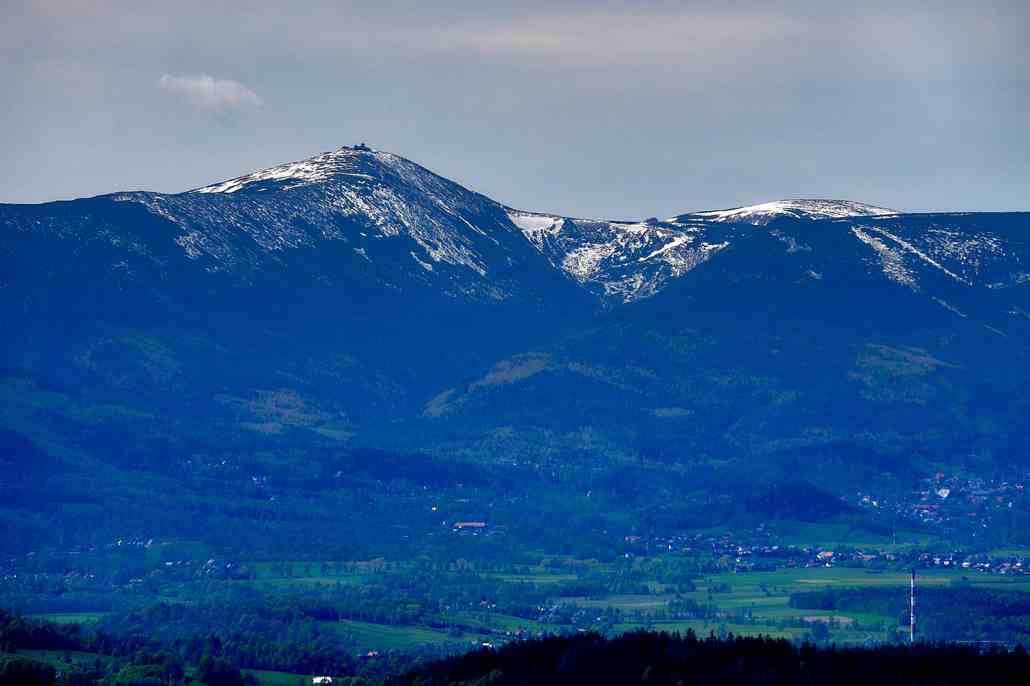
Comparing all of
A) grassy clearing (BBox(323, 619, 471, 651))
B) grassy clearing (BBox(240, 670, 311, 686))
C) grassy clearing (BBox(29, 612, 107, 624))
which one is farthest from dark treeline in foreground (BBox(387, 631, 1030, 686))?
grassy clearing (BBox(29, 612, 107, 624))

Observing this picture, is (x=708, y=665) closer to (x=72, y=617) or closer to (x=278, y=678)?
(x=278, y=678)

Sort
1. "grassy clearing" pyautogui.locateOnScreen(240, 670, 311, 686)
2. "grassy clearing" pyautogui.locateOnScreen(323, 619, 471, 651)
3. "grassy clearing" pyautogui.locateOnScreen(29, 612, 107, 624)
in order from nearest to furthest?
"grassy clearing" pyautogui.locateOnScreen(240, 670, 311, 686) < "grassy clearing" pyautogui.locateOnScreen(323, 619, 471, 651) < "grassy clearing" pyautogui.locateOnScreen(29, 612, 107, 624)

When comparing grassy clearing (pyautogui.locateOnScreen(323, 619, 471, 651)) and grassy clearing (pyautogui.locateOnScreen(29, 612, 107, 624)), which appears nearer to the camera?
grassy clearing (pyautogui.locateOnScreen(323, 619, 471, 651))

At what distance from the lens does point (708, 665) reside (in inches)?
4370

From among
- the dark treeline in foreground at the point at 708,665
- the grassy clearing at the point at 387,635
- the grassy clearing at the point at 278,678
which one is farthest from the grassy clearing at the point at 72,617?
the dark treeline in foreground at the point at 708,665

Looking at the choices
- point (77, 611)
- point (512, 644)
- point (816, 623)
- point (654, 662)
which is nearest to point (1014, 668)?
point (654, 662)

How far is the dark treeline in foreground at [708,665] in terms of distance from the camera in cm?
10569

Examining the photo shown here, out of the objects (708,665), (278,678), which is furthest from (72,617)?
(708,665)

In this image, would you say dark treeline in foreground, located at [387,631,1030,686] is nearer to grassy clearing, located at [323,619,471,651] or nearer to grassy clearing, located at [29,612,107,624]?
grassy clearing, located at [323,619,471,651]

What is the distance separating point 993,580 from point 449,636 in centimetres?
5215

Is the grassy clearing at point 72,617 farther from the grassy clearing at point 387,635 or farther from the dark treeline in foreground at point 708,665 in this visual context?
the dark treeline in foreground at point 708,665

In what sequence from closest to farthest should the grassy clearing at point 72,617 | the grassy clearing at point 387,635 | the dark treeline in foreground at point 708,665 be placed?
the dark treeline in foreground at point 708,665
the grassy clearing at point 387,635
the grassy clearing at point 72,617

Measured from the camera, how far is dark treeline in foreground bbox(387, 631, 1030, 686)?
4161 inches

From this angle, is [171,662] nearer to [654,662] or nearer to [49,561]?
[654,662]
